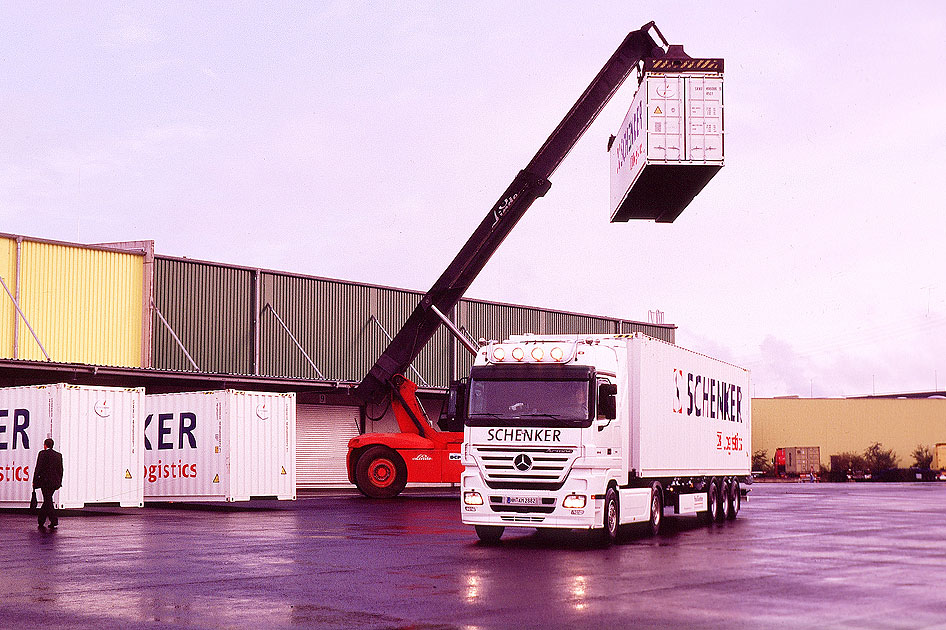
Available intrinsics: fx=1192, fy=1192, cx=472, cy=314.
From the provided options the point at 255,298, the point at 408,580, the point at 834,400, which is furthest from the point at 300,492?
the point at 834,400

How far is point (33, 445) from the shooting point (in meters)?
29.5

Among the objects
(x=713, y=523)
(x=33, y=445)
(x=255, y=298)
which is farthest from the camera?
(x=255, y=298)

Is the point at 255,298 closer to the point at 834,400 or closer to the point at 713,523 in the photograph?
the point at 713,523

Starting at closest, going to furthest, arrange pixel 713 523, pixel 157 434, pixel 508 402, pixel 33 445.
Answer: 1. pixel 508 402
2. pixel 713 523
3. pixel 33 445
4. pixel 157 434

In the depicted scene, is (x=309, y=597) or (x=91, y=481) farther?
(x=91, y=481)

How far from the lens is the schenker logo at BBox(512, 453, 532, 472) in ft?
64.7

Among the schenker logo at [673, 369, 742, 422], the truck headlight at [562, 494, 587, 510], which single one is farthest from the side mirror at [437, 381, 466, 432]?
the schenker logo at [673, 369, 742, 422]

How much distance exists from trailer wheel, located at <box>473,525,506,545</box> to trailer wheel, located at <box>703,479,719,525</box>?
7470 millimetres

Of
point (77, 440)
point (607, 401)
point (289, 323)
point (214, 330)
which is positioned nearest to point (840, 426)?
point (289, 323)

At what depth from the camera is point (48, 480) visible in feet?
79.0

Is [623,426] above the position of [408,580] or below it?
above

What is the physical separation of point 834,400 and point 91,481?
80.2 metres

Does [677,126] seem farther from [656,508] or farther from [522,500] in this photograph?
[522,500]

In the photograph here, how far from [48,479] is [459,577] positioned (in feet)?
41.1
